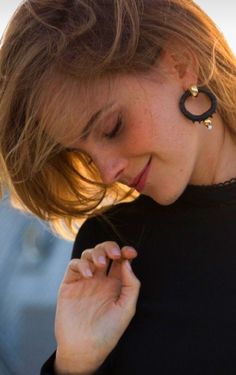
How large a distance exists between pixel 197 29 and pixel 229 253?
1.24 ft

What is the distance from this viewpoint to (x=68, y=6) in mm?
992

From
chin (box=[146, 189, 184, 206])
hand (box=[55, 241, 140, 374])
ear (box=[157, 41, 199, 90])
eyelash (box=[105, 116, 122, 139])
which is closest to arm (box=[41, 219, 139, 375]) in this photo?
hand (box=[55, 241, 140, 374])

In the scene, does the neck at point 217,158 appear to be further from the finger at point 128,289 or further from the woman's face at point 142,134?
the finger at point 128,289

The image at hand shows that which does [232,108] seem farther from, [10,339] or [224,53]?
[10,339]

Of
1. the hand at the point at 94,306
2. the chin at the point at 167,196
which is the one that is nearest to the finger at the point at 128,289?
the hand at the point at 94,306

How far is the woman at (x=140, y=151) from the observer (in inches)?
37.7

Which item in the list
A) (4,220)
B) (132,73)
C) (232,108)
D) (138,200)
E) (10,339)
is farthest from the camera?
(4,220)

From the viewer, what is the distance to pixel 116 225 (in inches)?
46.6

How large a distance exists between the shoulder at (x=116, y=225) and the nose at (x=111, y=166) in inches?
6.6

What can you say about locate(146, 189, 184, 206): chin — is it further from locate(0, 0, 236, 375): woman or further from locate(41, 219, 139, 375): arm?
locate(41, 219, 139, 375): arm

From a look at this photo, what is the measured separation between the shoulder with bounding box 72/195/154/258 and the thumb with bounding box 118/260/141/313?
71 millimetres

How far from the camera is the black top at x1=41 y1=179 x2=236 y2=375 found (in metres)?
0.97

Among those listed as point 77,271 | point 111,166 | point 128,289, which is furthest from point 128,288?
point 111,166

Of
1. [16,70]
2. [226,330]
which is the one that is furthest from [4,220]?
[226,330]
